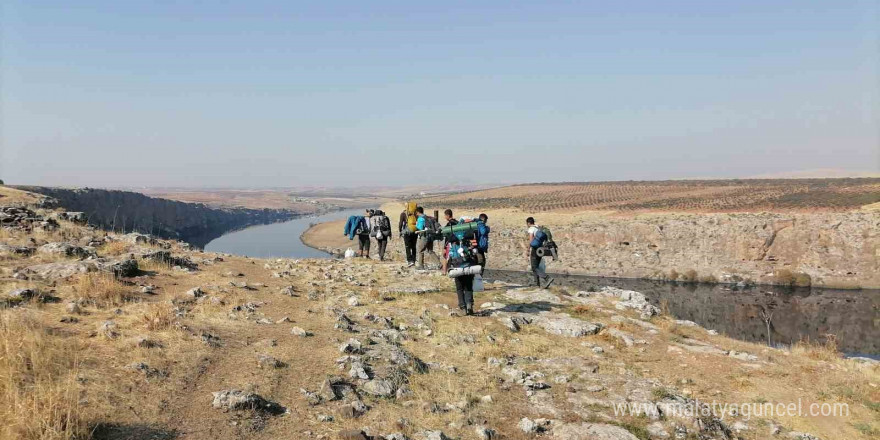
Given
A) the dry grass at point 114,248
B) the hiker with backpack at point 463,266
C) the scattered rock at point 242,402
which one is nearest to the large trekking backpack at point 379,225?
the hiker with backpack at point 463,266

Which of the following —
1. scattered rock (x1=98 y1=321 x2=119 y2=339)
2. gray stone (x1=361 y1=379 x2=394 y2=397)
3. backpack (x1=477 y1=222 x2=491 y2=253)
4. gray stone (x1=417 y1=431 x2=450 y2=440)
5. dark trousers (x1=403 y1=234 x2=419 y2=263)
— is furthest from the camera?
dark trousers (x1=403 y1=234 x2=419 y2=263)

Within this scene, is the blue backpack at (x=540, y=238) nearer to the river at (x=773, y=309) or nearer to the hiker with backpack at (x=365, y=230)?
the river at (x=773, y=309)

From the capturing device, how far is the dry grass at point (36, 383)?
3.59 meters

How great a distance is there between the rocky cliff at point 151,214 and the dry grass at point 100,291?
124 ft

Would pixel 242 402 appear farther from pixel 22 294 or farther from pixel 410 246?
pixel 410 246

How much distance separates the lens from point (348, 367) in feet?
21.7

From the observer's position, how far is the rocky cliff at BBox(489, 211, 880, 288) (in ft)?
107

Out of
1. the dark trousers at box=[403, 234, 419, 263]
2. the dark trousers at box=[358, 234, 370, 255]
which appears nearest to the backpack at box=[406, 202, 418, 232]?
the dark trousers at box=[403, 234, 419, 263]

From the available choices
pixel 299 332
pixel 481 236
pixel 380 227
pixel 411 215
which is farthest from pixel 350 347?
pixel 380 227

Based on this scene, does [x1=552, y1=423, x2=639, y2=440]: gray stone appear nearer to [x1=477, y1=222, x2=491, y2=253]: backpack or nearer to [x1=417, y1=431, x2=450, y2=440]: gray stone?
[x1=417, y1=431, x2=450, y2=440]: gray stone

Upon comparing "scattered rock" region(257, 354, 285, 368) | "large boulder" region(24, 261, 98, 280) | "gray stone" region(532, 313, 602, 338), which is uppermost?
"large boulder" region(24, 261, 98, 280)

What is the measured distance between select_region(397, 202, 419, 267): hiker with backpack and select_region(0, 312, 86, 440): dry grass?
1021cm

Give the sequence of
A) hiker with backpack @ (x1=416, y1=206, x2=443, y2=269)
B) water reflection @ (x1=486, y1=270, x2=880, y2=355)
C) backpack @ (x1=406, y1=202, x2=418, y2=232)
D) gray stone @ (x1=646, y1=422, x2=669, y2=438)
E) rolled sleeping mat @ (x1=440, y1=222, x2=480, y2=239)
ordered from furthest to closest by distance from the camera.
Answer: water reflection @ (x1=486, y1=270, x2=880, y2=355) < backpack @ (x1=406, y1=202, x2=418, y2=232) < hiker with backpack @ (x1=416, y1=206, x2=443, y2=269) < rolled sleeping mat @ (x1=440, y1=222, x2=480, y2=239) < gray stone @ (x1=646, y1=422, x2=669, y2=438)

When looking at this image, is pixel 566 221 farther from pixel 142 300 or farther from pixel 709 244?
pixel 142 300
